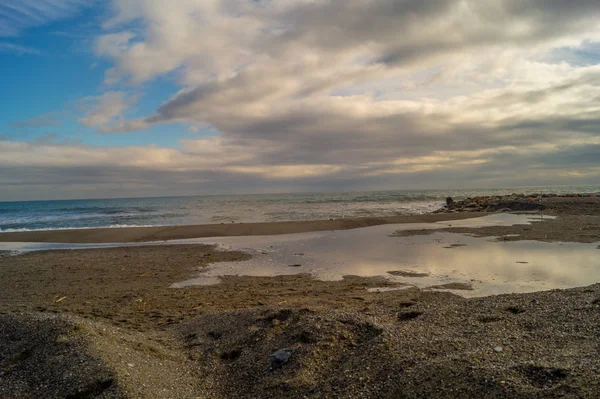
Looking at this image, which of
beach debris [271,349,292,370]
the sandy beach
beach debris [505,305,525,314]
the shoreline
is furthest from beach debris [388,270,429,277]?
the shoreline

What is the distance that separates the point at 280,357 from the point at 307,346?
0.41 meters

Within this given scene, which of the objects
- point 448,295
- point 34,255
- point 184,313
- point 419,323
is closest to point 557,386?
point 419,323

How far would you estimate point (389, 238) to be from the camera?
1972 centimetres

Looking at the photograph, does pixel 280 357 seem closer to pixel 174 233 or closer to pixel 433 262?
pixel 433 262

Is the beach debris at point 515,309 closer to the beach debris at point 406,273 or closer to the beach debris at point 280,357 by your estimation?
the beach debris at point 280,357

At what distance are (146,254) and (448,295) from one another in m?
13.1

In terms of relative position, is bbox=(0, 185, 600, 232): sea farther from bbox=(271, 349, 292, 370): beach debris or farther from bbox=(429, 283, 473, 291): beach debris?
bbox=(271, 349, 292, 370): beach debris

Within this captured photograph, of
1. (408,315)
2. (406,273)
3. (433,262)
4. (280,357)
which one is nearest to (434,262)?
(433,262)

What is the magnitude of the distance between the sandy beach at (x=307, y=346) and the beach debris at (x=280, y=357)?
0.02 m

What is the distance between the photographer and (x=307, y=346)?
18.0ft

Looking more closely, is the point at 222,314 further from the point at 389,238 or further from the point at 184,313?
the point at 389,238

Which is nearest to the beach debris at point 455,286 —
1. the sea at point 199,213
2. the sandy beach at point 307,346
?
the sandy beach at point 307,346

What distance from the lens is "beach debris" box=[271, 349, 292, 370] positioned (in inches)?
207

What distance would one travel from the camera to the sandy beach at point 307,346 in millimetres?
4228
